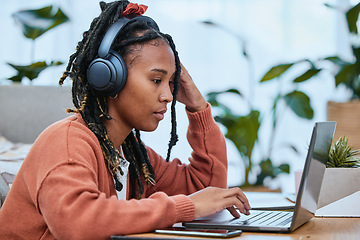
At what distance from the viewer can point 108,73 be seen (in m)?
0.95

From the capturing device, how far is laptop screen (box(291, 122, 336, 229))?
765mm

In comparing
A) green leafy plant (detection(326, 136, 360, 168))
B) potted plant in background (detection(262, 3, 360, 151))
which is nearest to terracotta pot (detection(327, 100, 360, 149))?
potted plant in background (detection(262, 3, 360, 151))

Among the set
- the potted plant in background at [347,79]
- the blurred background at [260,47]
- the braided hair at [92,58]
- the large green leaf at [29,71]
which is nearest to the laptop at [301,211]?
the braided hair at [92,58]

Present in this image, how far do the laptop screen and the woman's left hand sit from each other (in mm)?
442

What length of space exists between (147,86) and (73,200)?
350 mm

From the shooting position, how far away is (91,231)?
71 cm

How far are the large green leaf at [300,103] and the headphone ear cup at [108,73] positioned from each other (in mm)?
1953

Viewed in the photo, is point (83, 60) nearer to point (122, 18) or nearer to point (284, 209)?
point (122, 18)

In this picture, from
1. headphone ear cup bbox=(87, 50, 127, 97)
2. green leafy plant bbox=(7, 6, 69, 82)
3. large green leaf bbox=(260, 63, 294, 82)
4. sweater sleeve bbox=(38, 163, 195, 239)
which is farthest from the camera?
large green leaf bbox=(260, 63, 294, 82)

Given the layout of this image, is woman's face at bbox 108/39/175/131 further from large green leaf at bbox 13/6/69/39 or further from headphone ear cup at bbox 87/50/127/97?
large green leaf at bbox 13/6/69/39

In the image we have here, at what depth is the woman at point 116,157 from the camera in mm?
743

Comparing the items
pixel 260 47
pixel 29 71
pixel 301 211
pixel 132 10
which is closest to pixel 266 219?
pixel 301 211

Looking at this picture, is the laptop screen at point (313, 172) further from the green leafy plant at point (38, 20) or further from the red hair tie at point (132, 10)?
the green leafy plant at point (38, 20)

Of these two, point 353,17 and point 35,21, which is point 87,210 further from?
point 353,17
